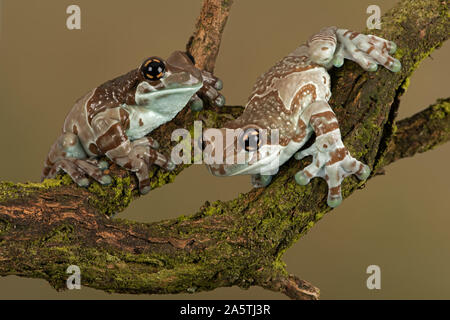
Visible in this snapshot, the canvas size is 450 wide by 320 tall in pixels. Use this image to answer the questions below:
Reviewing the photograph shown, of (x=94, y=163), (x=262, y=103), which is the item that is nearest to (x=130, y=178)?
(x=94, y=163)

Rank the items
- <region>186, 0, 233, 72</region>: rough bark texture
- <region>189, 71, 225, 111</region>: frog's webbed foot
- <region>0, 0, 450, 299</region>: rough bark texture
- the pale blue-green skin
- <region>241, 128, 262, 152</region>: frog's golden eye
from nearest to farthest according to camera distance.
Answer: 1. <region>0, 0, 450, 299</region>: rough bark texture
2. <region>241, 128, 262, 152</region>: frog's golden eye
3. the pale blue-green skin
4. <region>189, 71, 225, 111</region>: frog's webbed foot
5. <region>186, 0, 233, 72</region>: rough bark texture

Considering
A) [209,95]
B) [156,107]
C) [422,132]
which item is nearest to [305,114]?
[209,95]

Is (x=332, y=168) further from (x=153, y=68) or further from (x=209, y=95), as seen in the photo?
(x=153, y=68)

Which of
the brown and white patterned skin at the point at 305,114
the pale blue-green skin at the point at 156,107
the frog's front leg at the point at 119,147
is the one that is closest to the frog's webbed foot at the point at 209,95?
the pale blue-green skin at the point at 156,107

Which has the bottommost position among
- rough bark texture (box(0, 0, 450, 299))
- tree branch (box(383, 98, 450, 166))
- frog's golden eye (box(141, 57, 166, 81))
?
rough bark texture (box(0, 0, 450, 299))

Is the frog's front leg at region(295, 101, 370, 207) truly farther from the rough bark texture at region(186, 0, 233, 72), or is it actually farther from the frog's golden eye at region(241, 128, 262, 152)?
the rough bark texture at region(186, 0, 233, 72)

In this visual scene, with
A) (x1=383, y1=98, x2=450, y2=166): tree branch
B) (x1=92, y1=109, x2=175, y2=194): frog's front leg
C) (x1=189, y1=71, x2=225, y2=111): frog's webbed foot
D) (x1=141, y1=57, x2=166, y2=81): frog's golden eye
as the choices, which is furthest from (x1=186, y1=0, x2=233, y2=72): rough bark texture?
(x1=383, y1=98, x2=450, y2=166): tree branch
